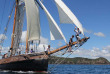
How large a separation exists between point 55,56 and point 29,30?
5866mm

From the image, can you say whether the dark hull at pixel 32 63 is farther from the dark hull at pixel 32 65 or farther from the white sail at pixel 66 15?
the white sail at pixel 66 15

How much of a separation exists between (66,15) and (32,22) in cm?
786

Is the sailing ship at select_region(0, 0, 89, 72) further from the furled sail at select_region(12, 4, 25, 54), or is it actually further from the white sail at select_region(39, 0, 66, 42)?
the furled sail at select_region(12, 4, 25, 54)

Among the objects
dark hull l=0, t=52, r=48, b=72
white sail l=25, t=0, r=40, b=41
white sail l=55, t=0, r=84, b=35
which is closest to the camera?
white sail l=55, t=0, r=84, b=35

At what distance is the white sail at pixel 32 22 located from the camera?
2820 cm

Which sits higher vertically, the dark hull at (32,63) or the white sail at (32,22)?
the white sail at (32,22)

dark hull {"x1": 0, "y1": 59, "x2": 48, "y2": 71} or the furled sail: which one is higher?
Result: the furled sail

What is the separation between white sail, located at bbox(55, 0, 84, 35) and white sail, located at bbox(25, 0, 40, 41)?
6311mm

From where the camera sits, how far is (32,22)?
2881 centimetres

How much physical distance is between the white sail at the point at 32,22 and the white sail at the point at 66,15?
6311mm

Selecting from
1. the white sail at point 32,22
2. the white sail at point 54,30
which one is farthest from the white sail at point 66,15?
the white sail at point 32,22

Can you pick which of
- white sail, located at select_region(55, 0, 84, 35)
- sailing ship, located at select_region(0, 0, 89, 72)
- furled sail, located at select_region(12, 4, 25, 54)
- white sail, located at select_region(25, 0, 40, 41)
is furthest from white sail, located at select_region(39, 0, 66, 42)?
furled sail, located at select_region(12, 4, 25, 54)

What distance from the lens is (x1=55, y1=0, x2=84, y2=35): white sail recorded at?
72.2ft

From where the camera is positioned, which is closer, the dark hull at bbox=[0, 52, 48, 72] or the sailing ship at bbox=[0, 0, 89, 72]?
the sailing ship at bbox=[0, 0, 89, 72]
